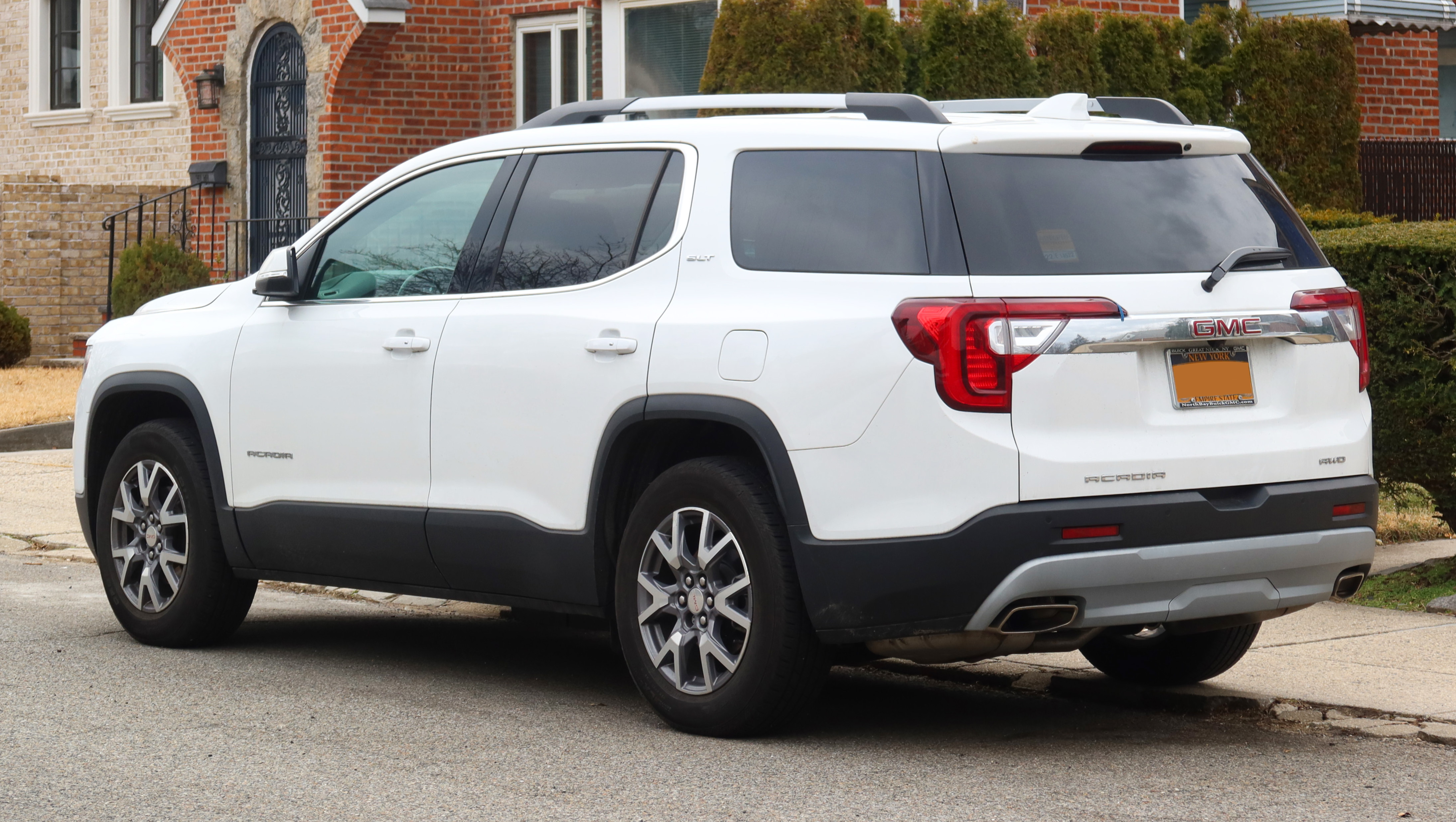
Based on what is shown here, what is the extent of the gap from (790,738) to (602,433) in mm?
1105

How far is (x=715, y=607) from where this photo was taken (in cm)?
578

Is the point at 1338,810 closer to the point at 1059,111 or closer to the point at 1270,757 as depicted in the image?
the point at 1270,757

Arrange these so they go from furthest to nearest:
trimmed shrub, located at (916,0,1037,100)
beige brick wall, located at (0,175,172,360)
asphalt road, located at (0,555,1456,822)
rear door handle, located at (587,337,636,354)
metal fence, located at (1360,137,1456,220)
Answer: beige brick wall, located at (0,175,172,360)
metal fence, located at (1360,137,1456,220)
trimmed shrub, located at (916,0,1037,100)
rear door handle, located at (587,337,636,354)
asphalt road, located at (0,555,1456,822)

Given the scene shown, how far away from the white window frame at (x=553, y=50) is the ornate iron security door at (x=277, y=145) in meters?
2.34

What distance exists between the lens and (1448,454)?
26.9 feet

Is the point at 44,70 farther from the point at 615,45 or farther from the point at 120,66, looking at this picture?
the point at 615,45

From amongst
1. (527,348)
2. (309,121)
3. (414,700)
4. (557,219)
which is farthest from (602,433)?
(309,121)

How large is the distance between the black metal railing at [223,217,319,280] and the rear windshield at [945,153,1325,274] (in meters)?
15.5

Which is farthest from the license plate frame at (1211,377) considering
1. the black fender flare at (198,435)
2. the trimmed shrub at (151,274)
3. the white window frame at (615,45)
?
the trimmed shrub at (151,274)

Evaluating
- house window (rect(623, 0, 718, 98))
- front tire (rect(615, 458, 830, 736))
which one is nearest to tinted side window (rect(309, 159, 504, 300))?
front tire (rect(615, 458, 830, 736))

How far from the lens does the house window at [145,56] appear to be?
2464 cm

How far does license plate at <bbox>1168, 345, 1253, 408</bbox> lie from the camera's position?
5.49 metres

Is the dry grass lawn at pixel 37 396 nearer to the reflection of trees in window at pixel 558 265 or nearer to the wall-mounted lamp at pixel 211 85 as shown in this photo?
the wall-mounted lamp at pixel 211 85

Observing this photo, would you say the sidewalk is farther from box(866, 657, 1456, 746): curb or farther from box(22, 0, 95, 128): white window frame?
box(22, 0, 95, 128): white window frame
